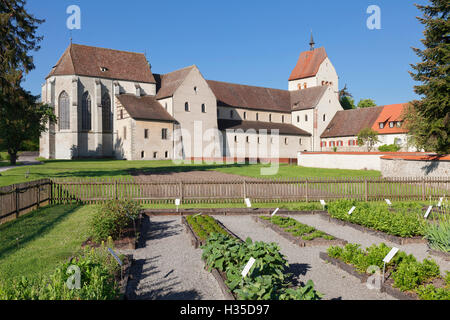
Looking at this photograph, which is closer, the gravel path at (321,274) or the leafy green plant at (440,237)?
the gravel path at (321,274)

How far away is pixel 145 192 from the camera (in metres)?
17.8

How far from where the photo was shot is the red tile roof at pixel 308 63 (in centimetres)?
7384

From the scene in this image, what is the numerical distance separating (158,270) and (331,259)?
4.03 meters

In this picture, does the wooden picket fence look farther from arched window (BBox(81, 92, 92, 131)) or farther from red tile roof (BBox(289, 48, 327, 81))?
red tile roof (BBox(289, 48, 327, 81))

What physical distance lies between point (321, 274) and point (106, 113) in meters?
52.7

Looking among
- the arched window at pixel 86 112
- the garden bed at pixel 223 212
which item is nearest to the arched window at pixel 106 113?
the arched window at pixel 86 112

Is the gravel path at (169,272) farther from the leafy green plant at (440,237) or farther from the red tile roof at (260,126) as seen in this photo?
the red tile roof at (260,126)

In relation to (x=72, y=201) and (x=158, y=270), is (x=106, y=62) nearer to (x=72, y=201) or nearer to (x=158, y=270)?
(x=72, y=201)

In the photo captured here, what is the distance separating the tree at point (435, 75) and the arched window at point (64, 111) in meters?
47.0

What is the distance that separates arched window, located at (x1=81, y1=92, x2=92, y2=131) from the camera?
5412 centimetres

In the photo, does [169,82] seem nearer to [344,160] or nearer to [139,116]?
[139,116]
